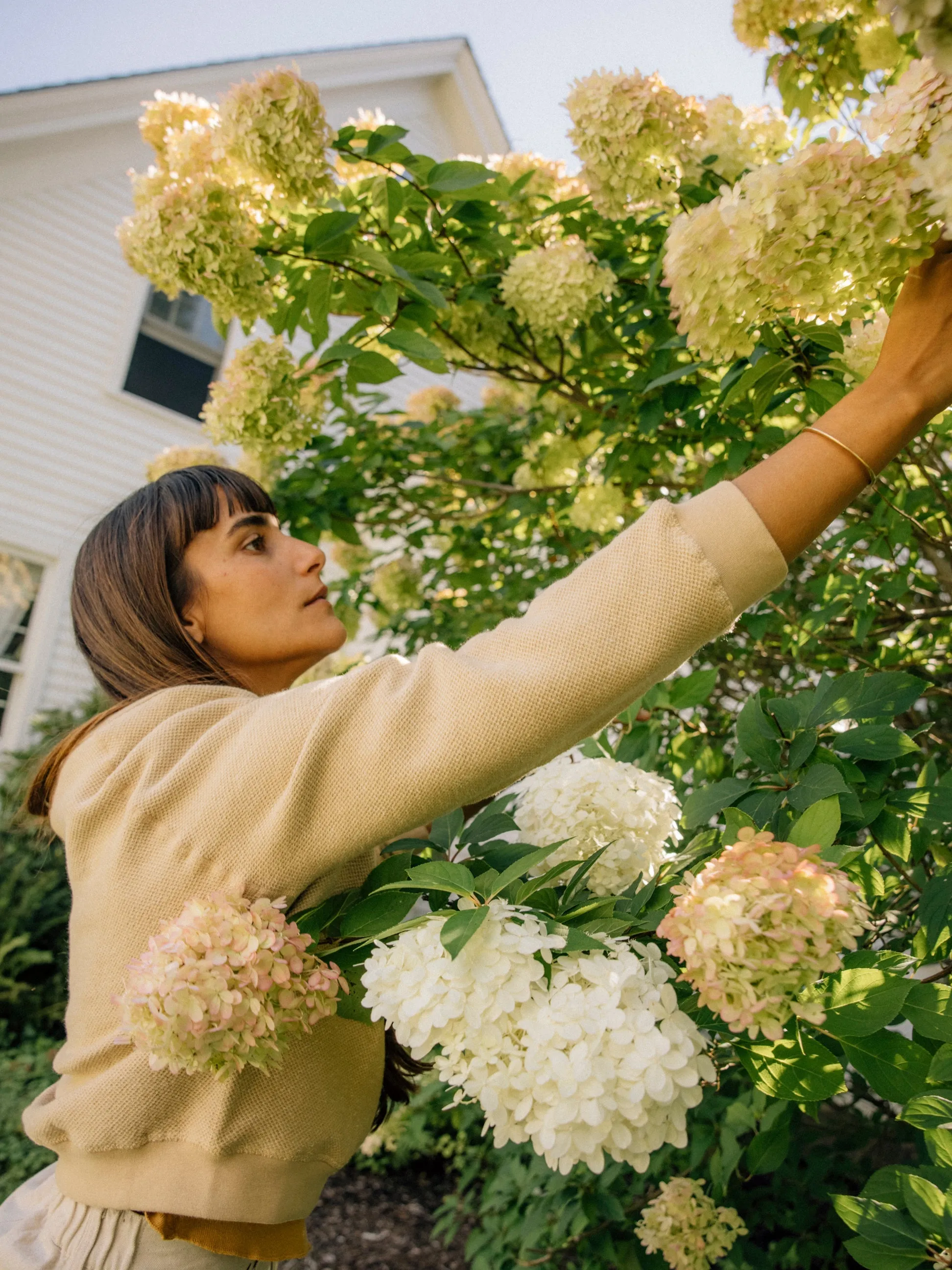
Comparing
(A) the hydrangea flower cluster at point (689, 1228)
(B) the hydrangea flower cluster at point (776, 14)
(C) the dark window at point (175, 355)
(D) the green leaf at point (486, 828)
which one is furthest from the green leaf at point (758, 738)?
(C) the dark window at point (175, 355)

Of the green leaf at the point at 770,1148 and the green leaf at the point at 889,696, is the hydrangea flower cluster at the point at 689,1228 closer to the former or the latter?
the green leaf at the point at 770,1148

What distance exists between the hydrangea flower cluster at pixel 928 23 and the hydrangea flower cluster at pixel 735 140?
1660 mm

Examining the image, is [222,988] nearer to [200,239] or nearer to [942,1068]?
[942,1068]

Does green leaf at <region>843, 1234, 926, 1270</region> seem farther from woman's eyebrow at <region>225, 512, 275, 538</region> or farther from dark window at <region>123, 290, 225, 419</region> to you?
dark window at <region>123, 290, 225, 419</region>

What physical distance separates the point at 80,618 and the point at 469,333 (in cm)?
159

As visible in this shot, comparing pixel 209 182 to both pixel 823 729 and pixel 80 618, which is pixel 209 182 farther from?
pixel 823 729

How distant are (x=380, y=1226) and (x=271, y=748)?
13.5ft

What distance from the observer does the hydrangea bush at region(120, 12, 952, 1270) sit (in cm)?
86

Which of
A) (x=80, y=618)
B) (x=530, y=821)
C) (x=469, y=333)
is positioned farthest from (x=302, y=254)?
(x=530, y=821)

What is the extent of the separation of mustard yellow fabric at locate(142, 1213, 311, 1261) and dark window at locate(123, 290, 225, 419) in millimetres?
7593

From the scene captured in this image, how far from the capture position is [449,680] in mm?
943

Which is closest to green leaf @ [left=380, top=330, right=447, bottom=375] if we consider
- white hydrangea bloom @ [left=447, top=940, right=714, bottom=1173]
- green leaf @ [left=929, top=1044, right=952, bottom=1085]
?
white hydrangea bloom @ [left=447, top=940, right=714, bottom=1173]

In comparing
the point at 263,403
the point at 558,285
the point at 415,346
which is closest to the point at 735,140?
the point at 558,285

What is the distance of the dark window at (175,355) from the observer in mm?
7766
